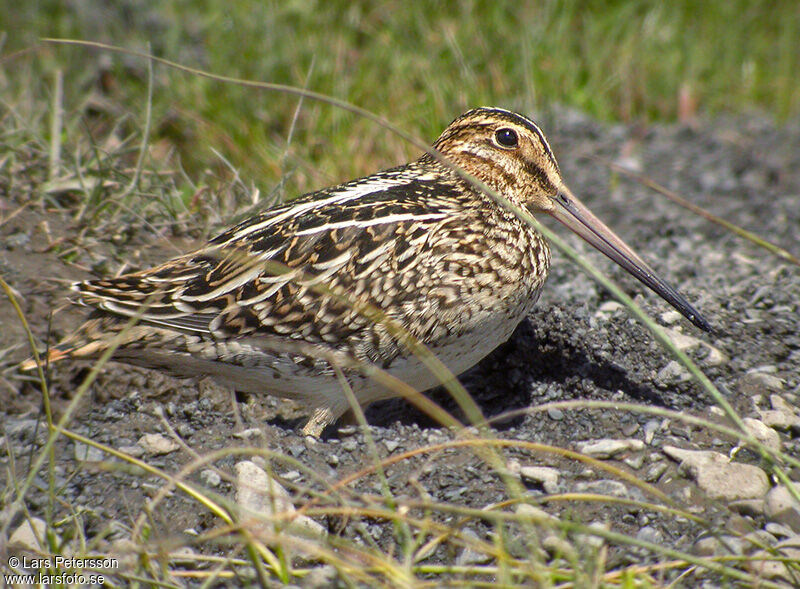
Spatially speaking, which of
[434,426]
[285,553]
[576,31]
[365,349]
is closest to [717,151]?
[576,31]

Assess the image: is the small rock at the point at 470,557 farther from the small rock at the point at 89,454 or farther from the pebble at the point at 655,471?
the small rock at the point at 89,454

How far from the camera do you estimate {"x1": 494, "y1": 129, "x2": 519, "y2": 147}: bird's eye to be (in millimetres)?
3643

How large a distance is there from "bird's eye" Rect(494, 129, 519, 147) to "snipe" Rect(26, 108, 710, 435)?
0.31 m

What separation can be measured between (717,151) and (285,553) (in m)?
4.38

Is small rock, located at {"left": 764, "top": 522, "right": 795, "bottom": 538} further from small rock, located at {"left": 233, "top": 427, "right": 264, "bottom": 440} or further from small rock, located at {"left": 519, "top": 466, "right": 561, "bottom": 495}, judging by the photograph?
small rock, located at {"left": 233, "top": 427, "right": 264, "bottom": 440}

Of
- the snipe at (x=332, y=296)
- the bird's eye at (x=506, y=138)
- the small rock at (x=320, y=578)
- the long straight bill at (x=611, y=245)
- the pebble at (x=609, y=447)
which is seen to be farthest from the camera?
the bird's eye at (x=506, y=138)

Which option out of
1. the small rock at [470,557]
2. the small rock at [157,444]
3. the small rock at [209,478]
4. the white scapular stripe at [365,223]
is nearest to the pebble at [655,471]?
the small rock at [470,557]

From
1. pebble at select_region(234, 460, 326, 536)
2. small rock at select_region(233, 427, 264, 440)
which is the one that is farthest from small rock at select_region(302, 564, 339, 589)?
small rock at select_region(233, 427, 264, 440)

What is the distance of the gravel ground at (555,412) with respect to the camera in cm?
276

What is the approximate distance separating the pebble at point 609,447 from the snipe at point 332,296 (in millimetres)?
483

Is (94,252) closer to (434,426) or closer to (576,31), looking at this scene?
(434,426)

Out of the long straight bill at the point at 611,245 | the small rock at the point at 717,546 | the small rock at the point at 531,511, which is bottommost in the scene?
the small rock at the point at 531,511

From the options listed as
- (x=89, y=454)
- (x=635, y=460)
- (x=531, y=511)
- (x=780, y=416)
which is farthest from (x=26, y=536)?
(x=780, y=416)

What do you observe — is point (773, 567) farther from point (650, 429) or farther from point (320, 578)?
point (320, 578)
